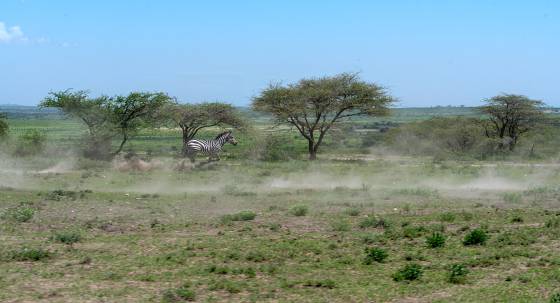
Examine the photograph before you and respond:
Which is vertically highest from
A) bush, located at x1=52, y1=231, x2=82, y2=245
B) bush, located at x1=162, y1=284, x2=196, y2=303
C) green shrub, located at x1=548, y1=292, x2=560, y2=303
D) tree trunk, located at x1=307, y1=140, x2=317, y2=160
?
tree trunk, located at x1=307, y1=140, x2=317, y2=160

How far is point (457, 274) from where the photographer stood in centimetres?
1002

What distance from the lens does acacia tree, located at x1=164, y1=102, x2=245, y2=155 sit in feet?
132

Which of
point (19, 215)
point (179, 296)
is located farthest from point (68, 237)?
point (179, 296)

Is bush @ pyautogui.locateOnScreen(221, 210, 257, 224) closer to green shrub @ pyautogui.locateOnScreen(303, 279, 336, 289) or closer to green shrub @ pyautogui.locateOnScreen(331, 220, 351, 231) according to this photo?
green shrub @ pyautogui.locateOnScreen(331, 220, 351, 231)

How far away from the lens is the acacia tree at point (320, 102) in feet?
135

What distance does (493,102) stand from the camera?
47781 millimetres

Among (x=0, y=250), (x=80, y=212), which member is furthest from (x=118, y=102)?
(x=0, y=250)

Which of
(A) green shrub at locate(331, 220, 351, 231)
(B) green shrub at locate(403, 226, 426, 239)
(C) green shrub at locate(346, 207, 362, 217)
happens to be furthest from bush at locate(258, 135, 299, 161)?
(B) green shrub at locate(403, 226, 426, 239)

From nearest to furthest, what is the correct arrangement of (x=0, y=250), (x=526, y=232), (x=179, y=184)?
(x=0, y=250) < (x=526, y=232) < (x=179, y=184)

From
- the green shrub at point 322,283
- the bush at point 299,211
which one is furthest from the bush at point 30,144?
the green shrub at point 322,283

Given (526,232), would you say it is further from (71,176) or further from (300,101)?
(300,101)

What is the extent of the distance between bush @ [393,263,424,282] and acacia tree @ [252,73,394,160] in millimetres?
30459

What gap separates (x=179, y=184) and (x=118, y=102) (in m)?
16.9

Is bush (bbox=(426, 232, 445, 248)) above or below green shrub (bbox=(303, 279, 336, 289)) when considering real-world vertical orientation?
above
